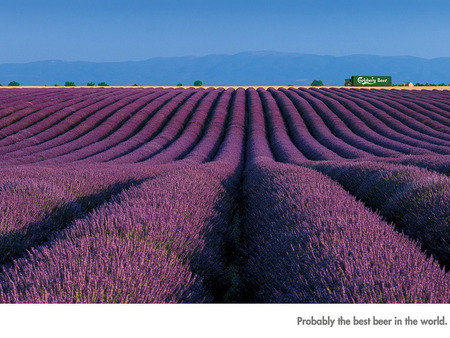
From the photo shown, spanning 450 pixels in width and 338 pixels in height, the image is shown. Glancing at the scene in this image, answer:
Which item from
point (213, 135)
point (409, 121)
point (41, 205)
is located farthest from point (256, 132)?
point (41, 205)

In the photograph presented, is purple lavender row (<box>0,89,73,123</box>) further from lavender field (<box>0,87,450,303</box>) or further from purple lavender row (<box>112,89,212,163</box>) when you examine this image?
lavender field (<box>0,87,450,303</box>)

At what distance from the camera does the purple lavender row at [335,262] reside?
184 centimetres

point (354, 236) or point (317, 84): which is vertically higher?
point (317, 84)

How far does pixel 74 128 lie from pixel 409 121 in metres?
20.3

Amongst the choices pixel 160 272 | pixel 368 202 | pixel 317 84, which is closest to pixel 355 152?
pixel 368 202

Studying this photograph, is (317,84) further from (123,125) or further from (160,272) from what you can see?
(160,272)

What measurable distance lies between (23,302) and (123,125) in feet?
72.1

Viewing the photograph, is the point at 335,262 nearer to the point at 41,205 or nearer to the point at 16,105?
the point at 41,205

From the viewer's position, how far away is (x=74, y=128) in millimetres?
21844

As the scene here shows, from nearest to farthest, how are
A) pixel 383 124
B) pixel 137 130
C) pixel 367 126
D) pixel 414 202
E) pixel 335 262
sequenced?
pixel 335 262
pixel 414 202
pixel 383 124
pixel 137 130
pixel 367 126

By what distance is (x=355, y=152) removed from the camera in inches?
571

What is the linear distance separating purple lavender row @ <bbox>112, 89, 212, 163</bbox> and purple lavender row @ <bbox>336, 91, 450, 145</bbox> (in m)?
13.0

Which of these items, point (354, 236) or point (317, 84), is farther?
point (317, 84)
